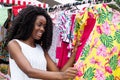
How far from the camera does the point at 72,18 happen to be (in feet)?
15.3

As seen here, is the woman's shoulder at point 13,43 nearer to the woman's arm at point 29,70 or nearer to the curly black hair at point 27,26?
the woman's arm at point 29,70

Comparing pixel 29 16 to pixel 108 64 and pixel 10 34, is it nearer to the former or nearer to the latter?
pixel 10 34

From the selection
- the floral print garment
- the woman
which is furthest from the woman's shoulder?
the floral print garment

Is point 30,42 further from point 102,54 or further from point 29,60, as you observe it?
point 102,54

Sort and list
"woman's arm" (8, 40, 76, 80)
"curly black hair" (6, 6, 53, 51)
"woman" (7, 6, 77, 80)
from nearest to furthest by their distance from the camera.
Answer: "woman's arm" (8, 40, 76, 80)
"woman" (7, 6, 77, 80)
"curly black hair" (6, 6, 53, 51)

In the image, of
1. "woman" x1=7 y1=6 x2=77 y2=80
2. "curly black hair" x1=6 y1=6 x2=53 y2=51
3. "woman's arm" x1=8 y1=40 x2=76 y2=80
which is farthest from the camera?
"curly black hair" x1=6 y1=6 x2=53 y2=51

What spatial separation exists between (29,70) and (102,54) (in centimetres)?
72

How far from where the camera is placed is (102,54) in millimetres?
3309

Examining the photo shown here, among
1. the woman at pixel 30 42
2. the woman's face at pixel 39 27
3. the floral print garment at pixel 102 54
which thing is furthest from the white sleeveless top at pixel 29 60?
the floral print garment at pixel 102 54

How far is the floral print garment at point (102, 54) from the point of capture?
3.26m

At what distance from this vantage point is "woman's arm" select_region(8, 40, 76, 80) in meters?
2.81

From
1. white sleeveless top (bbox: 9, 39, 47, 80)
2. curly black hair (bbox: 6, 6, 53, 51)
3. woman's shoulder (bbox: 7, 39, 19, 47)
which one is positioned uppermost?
curly black hair (bbox: 6, 6, 53, 51)

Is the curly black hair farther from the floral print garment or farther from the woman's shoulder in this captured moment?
the floral print garment

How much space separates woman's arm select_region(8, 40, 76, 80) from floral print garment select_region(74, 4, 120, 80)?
400mm
